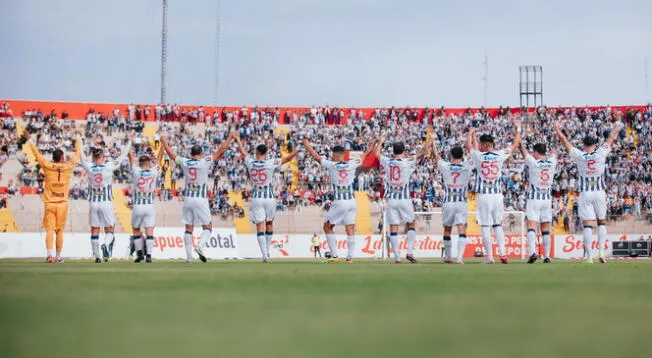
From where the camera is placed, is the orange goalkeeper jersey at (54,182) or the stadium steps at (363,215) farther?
the stadium steps at (363,215)

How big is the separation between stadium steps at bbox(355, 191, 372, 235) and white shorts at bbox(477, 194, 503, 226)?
950 inches

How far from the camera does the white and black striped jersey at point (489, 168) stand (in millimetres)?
24688

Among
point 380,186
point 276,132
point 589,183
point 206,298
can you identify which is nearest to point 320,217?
point 380,186

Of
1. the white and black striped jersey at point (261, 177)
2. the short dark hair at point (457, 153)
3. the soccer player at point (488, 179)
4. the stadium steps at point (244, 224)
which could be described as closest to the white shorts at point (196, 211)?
the white and black striped jersey at point (261, 177)

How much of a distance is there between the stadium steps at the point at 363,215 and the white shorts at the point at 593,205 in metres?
24.5

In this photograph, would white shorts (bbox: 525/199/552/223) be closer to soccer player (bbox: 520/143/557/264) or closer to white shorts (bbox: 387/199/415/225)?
soccer player (bbox: 520/143/557/264)

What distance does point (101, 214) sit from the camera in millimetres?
26547

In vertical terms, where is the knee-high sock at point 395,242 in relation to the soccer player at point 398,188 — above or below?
below

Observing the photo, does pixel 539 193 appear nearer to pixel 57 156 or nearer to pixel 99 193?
pixel 99 193

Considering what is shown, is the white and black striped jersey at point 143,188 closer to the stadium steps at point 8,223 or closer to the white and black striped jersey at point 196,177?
the white and black striped jersey at point 196,177

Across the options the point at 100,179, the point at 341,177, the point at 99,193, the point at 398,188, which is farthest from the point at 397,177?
the point at 99,193

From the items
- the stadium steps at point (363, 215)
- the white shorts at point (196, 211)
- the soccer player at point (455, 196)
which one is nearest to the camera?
the soccer player at point (455, 196)

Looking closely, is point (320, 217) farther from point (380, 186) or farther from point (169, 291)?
point (169, 291)

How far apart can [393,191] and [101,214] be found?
821cm
